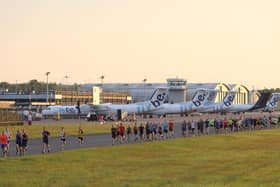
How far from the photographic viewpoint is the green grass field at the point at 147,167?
25266mm

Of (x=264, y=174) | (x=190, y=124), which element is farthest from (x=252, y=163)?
(x=190, y=124)

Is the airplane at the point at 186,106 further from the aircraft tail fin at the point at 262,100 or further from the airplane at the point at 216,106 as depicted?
the aircraft tail fin at the point at 262,100

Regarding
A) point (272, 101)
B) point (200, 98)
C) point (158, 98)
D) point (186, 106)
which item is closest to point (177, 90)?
point (272, 101)

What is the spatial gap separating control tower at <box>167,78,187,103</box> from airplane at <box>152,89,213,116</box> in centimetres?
3631

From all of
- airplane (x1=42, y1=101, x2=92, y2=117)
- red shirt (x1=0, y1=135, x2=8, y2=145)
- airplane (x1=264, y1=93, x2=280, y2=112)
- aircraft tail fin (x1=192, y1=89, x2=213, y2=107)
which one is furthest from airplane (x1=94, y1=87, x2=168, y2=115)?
red shirt (x1=0, y1=135, x2=8, y2=145)

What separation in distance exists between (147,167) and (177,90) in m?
167

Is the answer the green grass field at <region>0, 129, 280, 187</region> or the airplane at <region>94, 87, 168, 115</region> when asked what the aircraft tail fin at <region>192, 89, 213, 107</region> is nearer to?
the airplane at <region>94, 87, 168, 115</region>

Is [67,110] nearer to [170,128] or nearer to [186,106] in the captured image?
[186,106]

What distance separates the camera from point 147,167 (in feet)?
100

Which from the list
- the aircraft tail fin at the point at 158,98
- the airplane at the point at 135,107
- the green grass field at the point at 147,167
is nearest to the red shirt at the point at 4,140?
the green grass field at the point at 147,167

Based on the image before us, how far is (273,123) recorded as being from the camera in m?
88.0

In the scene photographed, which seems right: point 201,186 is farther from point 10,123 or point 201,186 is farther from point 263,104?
point 263,104

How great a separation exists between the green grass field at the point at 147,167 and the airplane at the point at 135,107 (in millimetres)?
73402

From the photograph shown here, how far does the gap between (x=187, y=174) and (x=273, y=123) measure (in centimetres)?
6211
